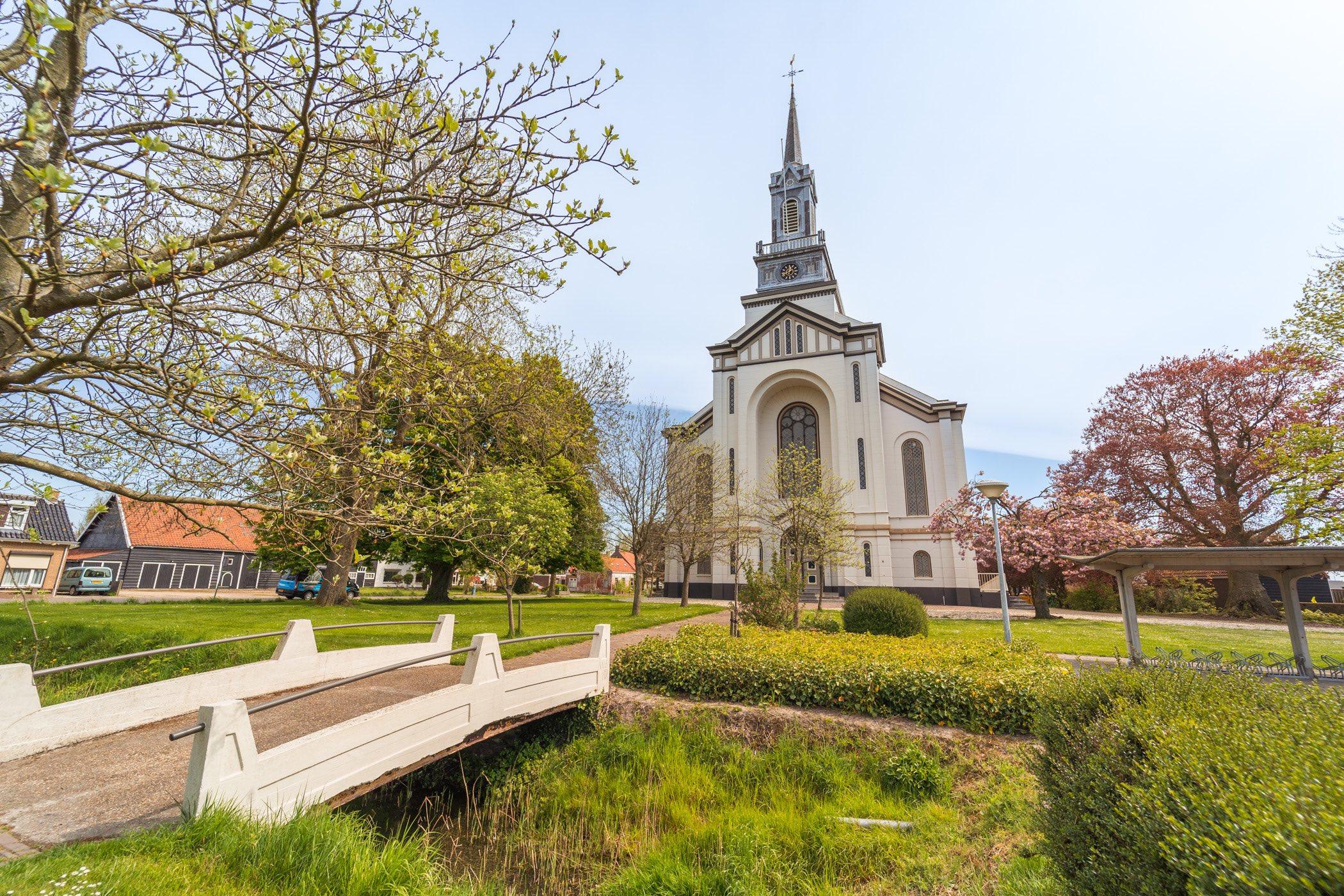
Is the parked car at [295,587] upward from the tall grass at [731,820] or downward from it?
upward

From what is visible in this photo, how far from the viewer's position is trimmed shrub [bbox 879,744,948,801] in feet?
20.5

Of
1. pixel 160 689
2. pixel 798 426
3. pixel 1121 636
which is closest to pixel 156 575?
pixel 160 689

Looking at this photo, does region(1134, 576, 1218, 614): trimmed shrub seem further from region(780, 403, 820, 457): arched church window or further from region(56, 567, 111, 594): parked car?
region(56, 567, 111, 594): parked car

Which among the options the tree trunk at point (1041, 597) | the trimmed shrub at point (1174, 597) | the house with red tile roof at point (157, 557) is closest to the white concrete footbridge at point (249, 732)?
the tree trunk at point (1041, 597)

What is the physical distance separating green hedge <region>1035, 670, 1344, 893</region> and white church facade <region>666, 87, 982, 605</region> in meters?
23.1

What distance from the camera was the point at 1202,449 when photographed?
82.8ft

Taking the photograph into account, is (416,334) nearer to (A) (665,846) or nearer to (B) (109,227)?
(B) (109,227)

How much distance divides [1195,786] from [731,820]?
4.88m

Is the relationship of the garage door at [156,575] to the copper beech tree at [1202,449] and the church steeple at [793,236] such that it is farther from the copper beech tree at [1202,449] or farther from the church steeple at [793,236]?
the copper beech tree at [1202,449]

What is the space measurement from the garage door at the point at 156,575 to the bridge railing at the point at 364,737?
38.6 metres

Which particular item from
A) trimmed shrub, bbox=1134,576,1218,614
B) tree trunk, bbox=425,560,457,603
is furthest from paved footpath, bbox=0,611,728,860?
trimmed shrub, bbox=1134,576,1218,614

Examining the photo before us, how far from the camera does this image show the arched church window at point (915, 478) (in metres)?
31.3

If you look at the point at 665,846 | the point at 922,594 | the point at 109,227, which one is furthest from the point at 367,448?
the point at 922,594

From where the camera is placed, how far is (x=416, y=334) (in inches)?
211
